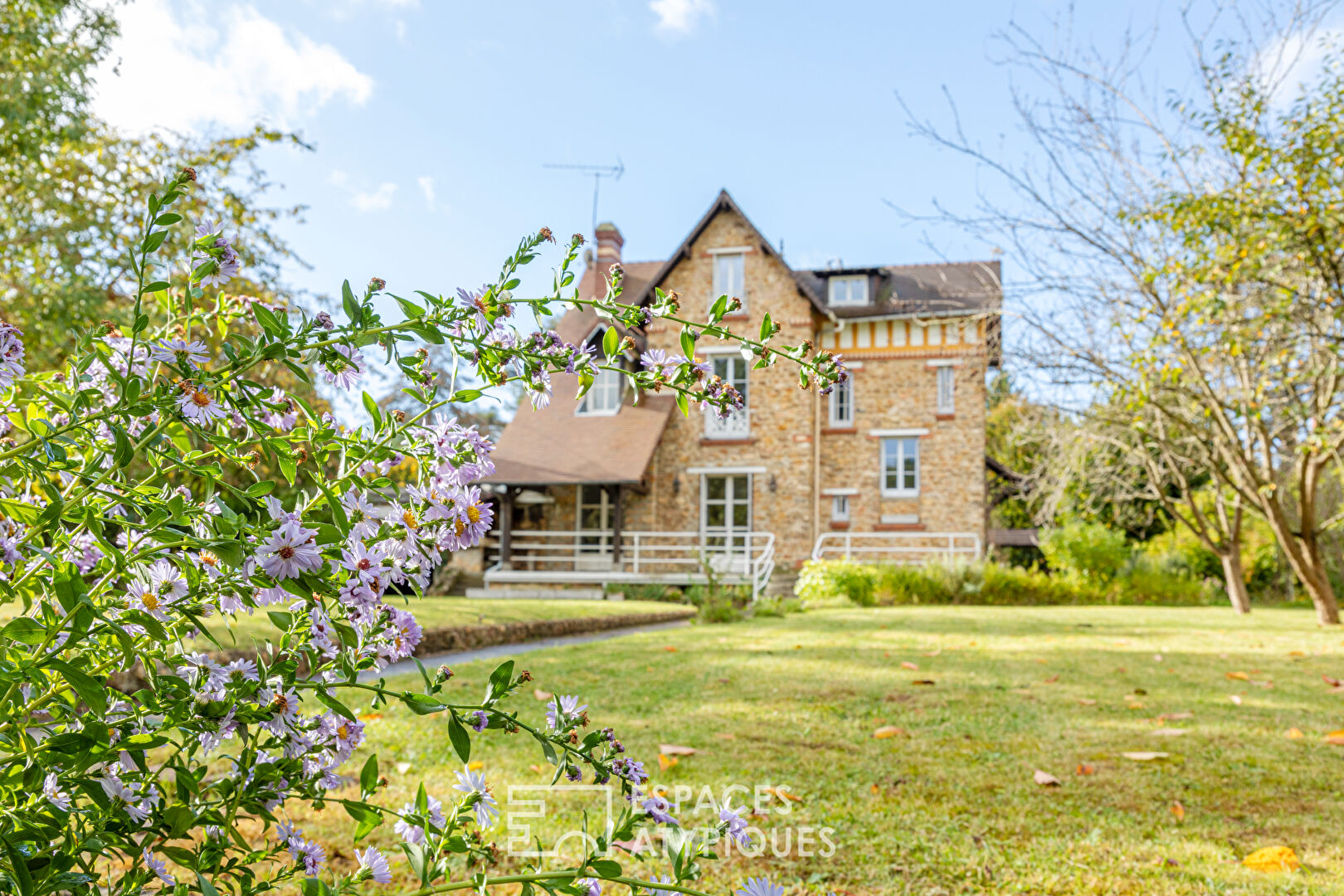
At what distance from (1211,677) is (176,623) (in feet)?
18.5

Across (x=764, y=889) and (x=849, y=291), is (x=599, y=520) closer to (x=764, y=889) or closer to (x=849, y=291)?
(x=849, y=291)

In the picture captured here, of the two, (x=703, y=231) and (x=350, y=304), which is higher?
(x=703, y=231)

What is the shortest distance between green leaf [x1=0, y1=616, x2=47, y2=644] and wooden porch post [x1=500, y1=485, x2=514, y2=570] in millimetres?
17568

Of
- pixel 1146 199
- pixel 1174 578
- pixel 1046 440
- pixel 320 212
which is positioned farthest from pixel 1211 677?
pixel 1174 578

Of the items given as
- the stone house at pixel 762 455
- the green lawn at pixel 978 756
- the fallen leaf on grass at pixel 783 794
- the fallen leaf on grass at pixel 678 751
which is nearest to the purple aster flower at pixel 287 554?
the green lawn at pixel 978 756

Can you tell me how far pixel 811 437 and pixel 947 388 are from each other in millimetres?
3179

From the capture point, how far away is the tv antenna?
2184cm

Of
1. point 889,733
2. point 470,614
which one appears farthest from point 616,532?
point 889,733

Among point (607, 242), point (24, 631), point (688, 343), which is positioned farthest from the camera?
point (607, 242)

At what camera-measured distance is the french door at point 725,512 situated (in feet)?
60.7

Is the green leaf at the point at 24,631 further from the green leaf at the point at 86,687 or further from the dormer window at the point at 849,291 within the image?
the dormer window at the point at 849,291

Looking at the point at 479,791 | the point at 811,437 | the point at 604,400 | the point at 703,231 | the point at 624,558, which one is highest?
the point at 703,231

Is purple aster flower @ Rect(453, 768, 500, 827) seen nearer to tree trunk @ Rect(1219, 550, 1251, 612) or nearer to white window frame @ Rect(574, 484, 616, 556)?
tree trunk @ Rect(1219, 550, 1251, 612)

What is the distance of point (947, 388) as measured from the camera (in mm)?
19094
